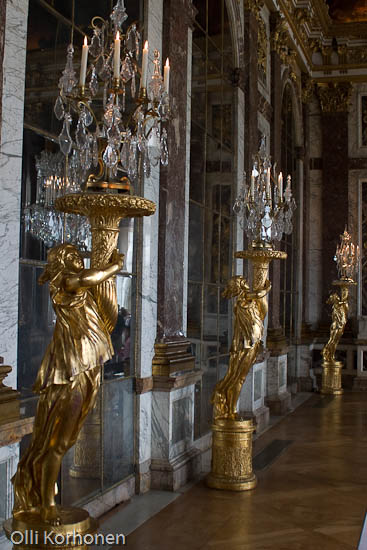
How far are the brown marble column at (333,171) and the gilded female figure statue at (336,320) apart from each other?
4.41 ft

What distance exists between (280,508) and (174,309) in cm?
208

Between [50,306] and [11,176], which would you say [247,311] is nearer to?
[50,306]

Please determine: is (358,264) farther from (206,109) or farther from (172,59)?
(172,59)

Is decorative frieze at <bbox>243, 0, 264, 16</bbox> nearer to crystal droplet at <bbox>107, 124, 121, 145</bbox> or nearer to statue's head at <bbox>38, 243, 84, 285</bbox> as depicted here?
crystal droplet at <bbox>107, 124, 121, 145</bbox>

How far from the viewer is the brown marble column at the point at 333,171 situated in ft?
48.1

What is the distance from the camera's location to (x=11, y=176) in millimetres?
4102

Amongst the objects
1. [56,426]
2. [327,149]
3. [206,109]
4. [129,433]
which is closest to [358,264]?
[327,149]

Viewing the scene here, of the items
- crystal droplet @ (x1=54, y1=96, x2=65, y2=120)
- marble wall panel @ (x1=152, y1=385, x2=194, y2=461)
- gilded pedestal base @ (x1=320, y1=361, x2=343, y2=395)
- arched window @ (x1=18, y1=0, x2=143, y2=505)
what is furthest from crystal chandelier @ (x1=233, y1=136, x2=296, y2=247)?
gilded pedestal base @ (x1=320, y1=361, x2=343, y2=395)

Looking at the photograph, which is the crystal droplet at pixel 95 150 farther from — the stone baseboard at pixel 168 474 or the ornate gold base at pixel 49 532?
the stone baseboard at pixel 168 474

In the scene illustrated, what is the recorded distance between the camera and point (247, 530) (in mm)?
5062

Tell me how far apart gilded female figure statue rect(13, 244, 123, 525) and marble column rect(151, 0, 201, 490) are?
9.07 ft

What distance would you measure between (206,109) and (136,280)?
9.67 ft

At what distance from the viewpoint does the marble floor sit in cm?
483

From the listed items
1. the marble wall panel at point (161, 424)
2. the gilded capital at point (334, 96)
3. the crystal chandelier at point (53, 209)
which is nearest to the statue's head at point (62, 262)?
the crystal chandelier at point (53, 209)
